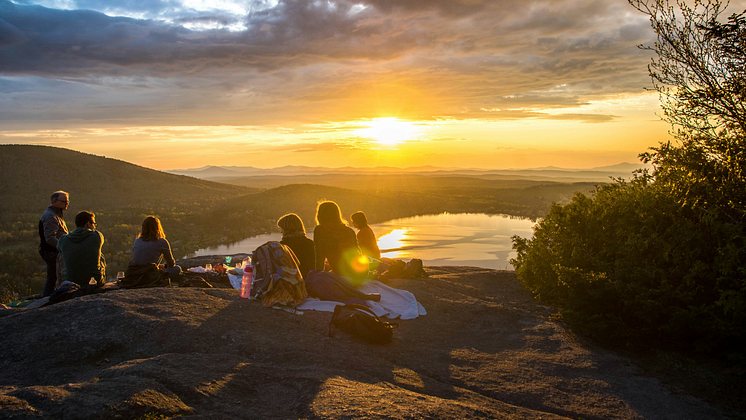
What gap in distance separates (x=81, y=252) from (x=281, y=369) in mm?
4776

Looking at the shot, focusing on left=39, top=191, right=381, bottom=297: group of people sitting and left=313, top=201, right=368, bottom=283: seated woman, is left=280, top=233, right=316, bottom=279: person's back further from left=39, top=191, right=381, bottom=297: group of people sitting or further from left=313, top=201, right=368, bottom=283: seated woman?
left=313, top=201, right=368, bottom=283: seated woman

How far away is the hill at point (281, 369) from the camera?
361 centimetres

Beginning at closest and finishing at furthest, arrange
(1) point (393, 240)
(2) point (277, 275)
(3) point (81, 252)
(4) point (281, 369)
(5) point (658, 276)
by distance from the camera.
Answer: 1. (4) point (281, 369)
2. (5) point (658, 276)
3. (2) point (277, 275)
4. (3) point (81, 252)
5. (1) point (393, 240)

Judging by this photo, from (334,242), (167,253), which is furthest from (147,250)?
(334,242)

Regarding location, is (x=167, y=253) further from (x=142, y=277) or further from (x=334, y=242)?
(x=334, y=242)

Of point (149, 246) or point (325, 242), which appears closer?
point (149, 246)

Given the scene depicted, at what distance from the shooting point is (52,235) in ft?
25.5

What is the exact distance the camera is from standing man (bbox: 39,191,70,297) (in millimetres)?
7707

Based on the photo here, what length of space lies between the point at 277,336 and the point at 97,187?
169 feet

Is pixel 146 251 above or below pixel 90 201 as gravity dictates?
above

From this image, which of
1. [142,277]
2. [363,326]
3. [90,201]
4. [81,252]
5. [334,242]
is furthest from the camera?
[90,201]

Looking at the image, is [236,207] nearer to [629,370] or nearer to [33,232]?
[33,232]

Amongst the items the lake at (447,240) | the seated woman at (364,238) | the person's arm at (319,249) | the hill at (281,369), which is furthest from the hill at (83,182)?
the hill at (281,369)

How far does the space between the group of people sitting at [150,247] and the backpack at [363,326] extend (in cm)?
166
